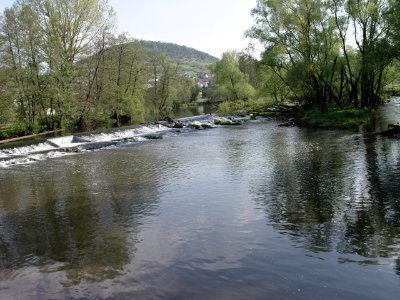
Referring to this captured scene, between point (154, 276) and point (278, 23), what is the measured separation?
43199 mm

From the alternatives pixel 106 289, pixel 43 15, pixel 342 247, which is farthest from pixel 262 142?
pixel 43 15

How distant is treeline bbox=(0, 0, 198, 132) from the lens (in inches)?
1628

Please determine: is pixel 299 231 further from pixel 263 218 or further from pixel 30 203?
pixel 30 203

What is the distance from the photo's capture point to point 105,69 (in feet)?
186

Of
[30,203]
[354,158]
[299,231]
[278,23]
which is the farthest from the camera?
[278,23]

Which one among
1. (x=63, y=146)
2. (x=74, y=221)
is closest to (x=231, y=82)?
(x=63, y=146)

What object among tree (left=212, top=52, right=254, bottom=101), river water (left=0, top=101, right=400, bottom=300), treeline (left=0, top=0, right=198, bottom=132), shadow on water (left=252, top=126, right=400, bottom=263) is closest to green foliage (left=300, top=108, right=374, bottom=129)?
shadow on water (left=252, top=126, right=400, bottom=263)

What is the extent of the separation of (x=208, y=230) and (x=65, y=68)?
4096cm

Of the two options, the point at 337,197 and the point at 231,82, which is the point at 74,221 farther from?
the point at 231,82

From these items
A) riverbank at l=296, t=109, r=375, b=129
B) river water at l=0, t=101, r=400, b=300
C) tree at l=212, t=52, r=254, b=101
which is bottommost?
river water at l=0, t=101, r=400, b=300

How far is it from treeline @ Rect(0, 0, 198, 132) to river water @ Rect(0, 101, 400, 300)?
24440mm

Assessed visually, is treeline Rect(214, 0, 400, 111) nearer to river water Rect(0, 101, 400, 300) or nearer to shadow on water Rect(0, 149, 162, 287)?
river water Rect(0, 101, 400, 300)

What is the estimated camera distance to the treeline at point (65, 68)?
41344 mm

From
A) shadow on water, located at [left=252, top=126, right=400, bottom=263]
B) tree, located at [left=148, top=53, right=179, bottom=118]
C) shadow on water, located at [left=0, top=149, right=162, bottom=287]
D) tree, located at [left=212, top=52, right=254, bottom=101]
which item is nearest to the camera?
shadow on water, located at [left=0, top=149, right=162, bottom=287]
